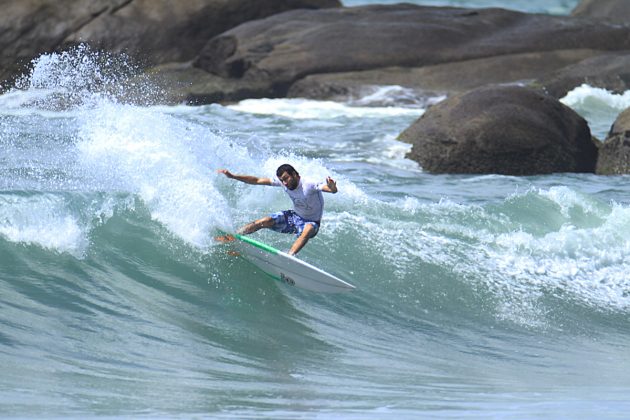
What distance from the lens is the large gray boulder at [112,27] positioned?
28.3 metres

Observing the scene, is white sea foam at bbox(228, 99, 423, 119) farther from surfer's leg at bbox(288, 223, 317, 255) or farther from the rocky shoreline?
surfer's leg at bbox(288, 223, 317, 255)

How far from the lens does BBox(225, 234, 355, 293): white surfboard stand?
10.4 m

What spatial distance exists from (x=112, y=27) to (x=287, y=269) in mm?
19381

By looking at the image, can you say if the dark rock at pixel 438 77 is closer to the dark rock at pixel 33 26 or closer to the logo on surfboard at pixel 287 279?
the dark rock at pixel 33 26

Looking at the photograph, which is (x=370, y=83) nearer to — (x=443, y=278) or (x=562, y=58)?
(x=562, y=58)

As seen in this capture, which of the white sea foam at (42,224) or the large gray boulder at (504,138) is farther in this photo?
the large gray boulder at (504,138)

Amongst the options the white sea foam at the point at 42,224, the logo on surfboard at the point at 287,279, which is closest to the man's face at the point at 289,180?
the logo on surfboard at the point at 287,279

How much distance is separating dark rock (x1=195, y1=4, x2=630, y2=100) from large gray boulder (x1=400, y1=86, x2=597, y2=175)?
30.2 ft

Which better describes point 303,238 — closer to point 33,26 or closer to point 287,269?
point 287,269

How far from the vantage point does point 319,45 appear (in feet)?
89.1

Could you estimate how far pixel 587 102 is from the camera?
24812mm

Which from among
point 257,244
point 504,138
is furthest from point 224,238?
point 504,138

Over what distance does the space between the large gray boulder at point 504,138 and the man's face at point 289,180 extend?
7143 mm

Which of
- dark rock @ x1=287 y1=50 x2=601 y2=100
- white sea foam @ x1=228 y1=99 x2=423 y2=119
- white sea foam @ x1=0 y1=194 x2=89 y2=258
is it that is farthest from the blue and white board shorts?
dark rock @ x1=287 y1=50 x2=601 y2=100
